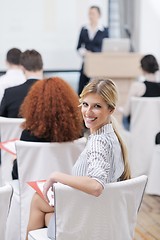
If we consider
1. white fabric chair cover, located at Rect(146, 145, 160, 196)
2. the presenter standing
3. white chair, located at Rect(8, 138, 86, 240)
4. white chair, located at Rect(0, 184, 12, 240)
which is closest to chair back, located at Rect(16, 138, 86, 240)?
white chair, located at Rect(8, 138, 86, 240)


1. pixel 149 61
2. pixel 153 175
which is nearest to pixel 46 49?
pixel 149 61

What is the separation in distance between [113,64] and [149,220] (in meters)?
3.32

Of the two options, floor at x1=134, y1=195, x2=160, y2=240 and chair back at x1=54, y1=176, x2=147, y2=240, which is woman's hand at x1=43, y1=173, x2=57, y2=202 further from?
floor at x1=134, y1=195, x2=160, y2=240

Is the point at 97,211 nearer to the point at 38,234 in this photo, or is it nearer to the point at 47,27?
the point at 38,234

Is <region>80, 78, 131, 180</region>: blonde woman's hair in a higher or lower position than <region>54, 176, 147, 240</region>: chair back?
higher

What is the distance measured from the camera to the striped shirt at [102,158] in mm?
2039

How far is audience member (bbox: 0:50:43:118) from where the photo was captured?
3.87 meters

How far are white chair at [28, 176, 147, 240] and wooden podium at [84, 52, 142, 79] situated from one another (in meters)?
4.62

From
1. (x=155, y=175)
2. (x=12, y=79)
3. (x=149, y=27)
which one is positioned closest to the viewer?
(x=155, y=175)

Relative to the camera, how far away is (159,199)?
167 inches

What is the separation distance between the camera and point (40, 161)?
2865mm

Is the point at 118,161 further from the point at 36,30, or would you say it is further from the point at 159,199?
the point at 36,30

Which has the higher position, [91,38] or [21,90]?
[91,38]

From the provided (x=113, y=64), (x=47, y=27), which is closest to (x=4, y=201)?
(x=113, y=64)
